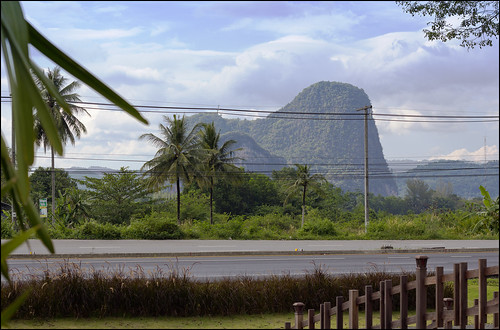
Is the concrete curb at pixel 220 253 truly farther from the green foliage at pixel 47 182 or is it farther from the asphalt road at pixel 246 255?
the green foliage at pixel 47 182

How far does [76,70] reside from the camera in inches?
81.7

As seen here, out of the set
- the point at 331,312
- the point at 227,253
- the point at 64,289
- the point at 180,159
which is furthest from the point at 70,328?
the point at 180,159

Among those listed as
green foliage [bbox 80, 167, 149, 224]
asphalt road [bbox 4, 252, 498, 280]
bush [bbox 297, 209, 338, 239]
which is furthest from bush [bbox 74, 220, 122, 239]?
green foliage [bbox 80, 167, 149, 224]

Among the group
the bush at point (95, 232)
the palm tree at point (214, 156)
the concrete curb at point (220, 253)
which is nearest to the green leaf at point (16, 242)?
the concrete curb at point (220, 253)

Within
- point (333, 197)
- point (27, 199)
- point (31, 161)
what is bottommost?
point (333, 197)

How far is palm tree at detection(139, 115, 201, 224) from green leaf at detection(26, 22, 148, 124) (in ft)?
112

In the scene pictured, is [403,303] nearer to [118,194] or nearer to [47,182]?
[118,194]

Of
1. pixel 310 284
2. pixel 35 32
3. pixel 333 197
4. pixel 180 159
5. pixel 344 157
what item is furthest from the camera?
pixel 344 157

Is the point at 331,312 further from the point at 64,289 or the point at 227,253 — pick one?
the point at 227,253

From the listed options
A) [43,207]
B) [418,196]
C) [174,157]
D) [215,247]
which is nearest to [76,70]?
[215,247]

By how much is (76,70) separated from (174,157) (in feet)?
115

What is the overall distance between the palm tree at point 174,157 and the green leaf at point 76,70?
112 ft

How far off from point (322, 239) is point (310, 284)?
18530mm

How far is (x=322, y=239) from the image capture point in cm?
2673
